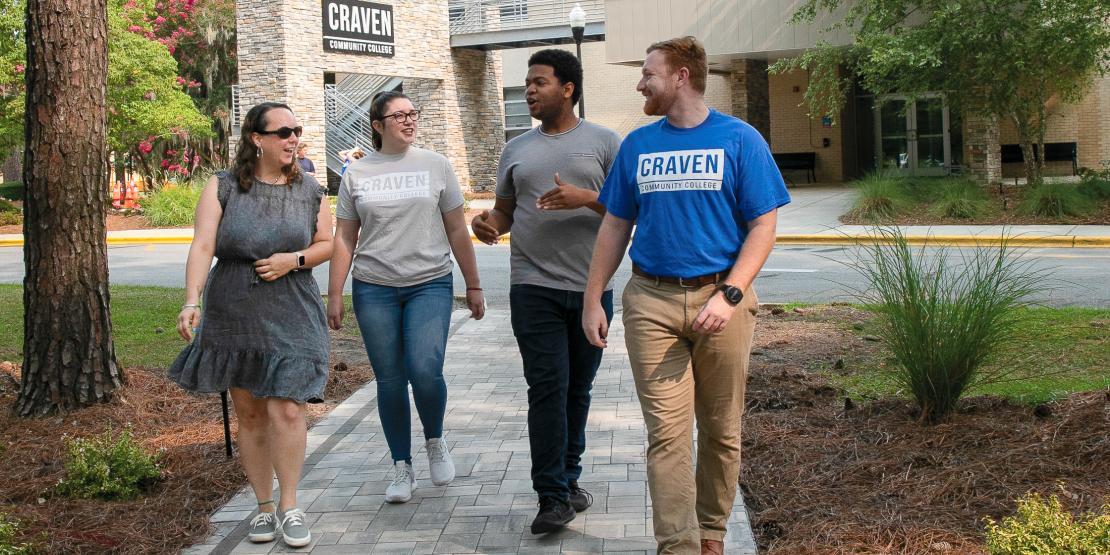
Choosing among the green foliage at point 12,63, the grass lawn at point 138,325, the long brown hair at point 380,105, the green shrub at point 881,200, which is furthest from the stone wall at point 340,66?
the long brown hair at point 380,105

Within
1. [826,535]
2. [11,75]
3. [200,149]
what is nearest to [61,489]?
[826,535]

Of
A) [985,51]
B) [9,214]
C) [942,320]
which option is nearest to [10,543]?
[942,320]

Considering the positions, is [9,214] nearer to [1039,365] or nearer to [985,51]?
[985,51]

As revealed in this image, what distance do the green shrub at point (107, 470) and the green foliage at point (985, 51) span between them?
668 inches

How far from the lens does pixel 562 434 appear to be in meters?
4.90

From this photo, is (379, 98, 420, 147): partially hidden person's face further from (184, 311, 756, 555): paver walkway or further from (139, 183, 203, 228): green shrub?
(139, 183, 203, 228): green shrub

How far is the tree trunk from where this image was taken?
7.06m

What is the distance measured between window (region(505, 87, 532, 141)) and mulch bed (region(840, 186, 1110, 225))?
20.4 meters

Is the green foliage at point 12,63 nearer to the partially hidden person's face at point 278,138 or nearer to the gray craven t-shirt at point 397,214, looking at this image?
the gray craven t-shirt at point 397,214

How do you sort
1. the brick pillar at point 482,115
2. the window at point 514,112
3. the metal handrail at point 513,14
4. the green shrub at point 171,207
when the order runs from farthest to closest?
the window at point 514,112 → the brick pillar at point 482,115 → the metal handrail at point 513,14 → the green shrub at point 171,207

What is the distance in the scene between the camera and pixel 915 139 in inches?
1282

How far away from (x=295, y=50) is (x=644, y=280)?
27.0 meters

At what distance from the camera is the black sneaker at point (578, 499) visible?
513 cm

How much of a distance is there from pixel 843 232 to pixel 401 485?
15062 mm
